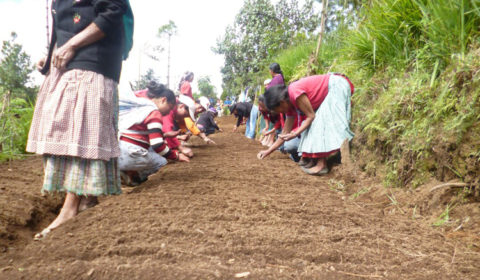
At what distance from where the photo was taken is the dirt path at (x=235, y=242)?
110 cm

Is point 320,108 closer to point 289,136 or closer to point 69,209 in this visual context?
point 289,136

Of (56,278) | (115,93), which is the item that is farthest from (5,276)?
(115,93)

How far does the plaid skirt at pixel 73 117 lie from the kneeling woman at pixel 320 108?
6.41 ft

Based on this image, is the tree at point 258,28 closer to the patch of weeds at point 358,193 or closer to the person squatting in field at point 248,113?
the person squatting in field at point 248,113

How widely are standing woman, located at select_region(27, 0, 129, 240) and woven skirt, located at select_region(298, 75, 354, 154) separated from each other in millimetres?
2053

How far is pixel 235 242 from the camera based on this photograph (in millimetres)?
1329

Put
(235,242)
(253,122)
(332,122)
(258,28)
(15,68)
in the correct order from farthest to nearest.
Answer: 1. (15,68)
2. (258,28)
3. (253,122)
4. (332,122)
5. (235,242)

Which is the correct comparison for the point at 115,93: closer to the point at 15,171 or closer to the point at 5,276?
the point at 5,276

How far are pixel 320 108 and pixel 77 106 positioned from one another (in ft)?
7.81

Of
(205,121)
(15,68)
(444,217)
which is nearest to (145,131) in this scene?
(444,217)

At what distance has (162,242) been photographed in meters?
1.31

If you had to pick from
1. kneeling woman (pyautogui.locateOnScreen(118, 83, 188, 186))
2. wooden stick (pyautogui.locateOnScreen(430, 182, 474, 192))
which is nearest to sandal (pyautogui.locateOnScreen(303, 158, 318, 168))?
kneeling woman (pyautogui.locateOnScreen(118, 83, 188, 186))

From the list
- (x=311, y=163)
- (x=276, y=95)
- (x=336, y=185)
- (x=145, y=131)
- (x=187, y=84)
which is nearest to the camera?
(x=336, y=185)

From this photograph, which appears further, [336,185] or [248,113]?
[248,113]
